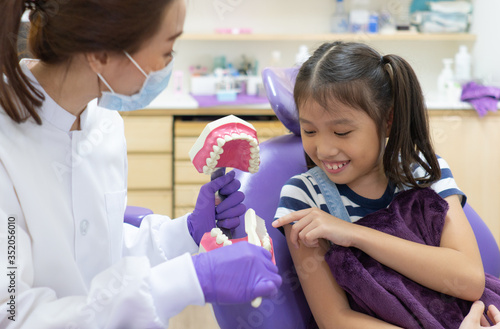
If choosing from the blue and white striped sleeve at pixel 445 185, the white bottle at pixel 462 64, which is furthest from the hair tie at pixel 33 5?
the white bottle at pixel 462 64

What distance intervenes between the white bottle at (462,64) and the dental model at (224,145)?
2.54 meters

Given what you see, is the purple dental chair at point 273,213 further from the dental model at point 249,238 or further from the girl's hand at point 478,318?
the girl's hand at point 478,318

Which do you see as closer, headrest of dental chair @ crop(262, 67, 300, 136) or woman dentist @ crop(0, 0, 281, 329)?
woman dentist @ crop(0, 0, 281, 329)

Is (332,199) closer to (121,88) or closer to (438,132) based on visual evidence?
(121,88)

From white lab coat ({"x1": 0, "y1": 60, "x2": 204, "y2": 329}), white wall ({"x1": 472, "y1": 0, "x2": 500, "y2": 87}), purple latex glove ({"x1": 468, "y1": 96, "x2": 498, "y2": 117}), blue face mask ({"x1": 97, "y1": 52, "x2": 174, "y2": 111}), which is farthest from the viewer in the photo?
white wall ({"x1": 472, "y1": 0, "x2": 500, "y2": 87})

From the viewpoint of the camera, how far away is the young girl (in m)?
1.21

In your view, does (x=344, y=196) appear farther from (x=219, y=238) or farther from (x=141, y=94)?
(x=141, y=94)

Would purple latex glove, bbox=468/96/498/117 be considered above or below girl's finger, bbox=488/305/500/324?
above

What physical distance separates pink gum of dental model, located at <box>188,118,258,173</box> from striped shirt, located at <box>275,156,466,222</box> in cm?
14

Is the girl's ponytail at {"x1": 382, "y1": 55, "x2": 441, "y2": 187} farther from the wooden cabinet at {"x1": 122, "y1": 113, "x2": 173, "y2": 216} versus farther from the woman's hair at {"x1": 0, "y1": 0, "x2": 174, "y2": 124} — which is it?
the wooden cabinet at {"x1": 122, "y1": 113, "x2": 173, "y2": 216}

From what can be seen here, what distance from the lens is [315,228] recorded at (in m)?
1.21

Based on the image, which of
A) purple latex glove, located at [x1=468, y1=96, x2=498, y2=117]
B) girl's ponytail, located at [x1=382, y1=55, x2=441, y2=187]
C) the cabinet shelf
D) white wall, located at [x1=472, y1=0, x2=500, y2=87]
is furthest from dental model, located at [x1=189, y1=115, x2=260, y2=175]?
white wall, located at [x1=472, y1=0, x2=500, y2=87]

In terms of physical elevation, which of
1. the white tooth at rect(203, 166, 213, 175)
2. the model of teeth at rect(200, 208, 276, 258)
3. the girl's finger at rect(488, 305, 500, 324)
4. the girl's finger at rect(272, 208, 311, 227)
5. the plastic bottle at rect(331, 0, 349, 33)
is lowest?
the girl's finger at rect(488, 305, 500, 324)

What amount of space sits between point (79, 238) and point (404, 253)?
0.69m
